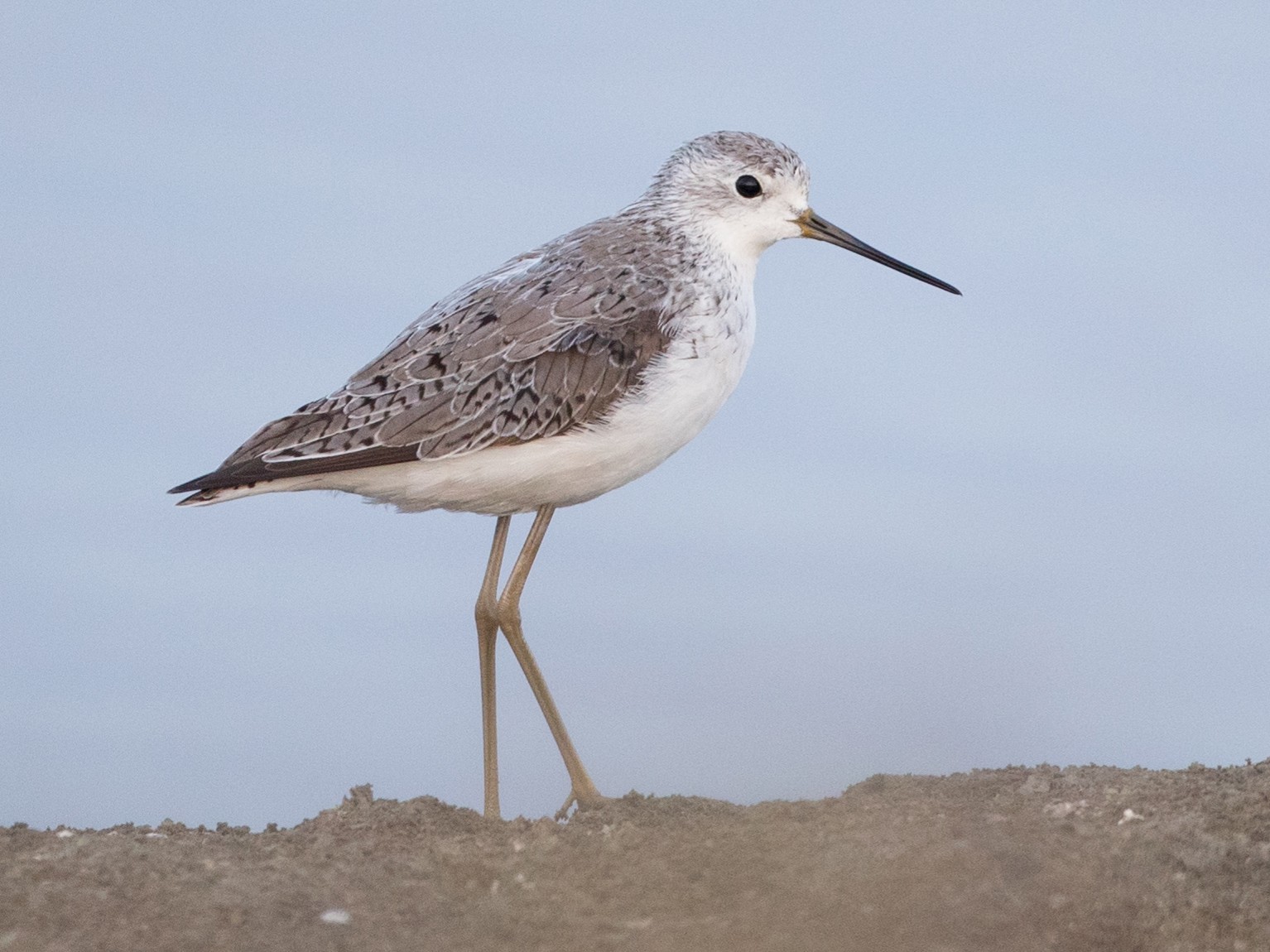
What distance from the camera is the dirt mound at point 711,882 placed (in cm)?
676

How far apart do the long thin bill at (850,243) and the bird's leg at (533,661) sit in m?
2.67

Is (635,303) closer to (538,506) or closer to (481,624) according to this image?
(538,506)

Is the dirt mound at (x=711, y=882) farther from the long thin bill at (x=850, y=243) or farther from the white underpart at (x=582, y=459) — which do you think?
Answer: the long thin bill at (x=850, y=243)

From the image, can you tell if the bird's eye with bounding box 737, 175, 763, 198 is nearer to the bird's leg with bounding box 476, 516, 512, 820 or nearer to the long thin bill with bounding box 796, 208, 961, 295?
the long thin bill with bounding box 796, 208, 961, 295

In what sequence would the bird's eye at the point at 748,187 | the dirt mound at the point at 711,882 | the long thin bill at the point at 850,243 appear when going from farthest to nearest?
the long thin bill at the point at 850,243 → the bird's eye at the point at 748,187 → the dirt mound at the point at 711,882

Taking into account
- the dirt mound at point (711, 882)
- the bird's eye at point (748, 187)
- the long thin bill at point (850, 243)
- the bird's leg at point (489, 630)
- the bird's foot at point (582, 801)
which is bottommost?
the dirt mound at point (711, 882)

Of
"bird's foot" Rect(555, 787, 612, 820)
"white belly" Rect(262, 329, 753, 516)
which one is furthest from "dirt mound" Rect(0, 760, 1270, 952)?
"white belly" Rect(262, 329, 753, 516)

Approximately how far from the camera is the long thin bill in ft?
34.0

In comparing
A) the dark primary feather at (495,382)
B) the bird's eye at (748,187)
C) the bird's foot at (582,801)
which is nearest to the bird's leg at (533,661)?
the bird's foot at (582,801)

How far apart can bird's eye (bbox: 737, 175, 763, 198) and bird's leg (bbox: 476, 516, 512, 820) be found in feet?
8.68

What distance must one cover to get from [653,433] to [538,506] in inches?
36.1

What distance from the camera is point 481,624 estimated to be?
9.84 m

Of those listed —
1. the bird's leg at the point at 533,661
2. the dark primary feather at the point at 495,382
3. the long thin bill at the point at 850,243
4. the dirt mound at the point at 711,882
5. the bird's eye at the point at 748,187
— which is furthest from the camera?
the long thin bill at the point at 850,243

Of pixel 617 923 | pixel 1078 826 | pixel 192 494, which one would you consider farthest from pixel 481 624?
pixel 1078 826
